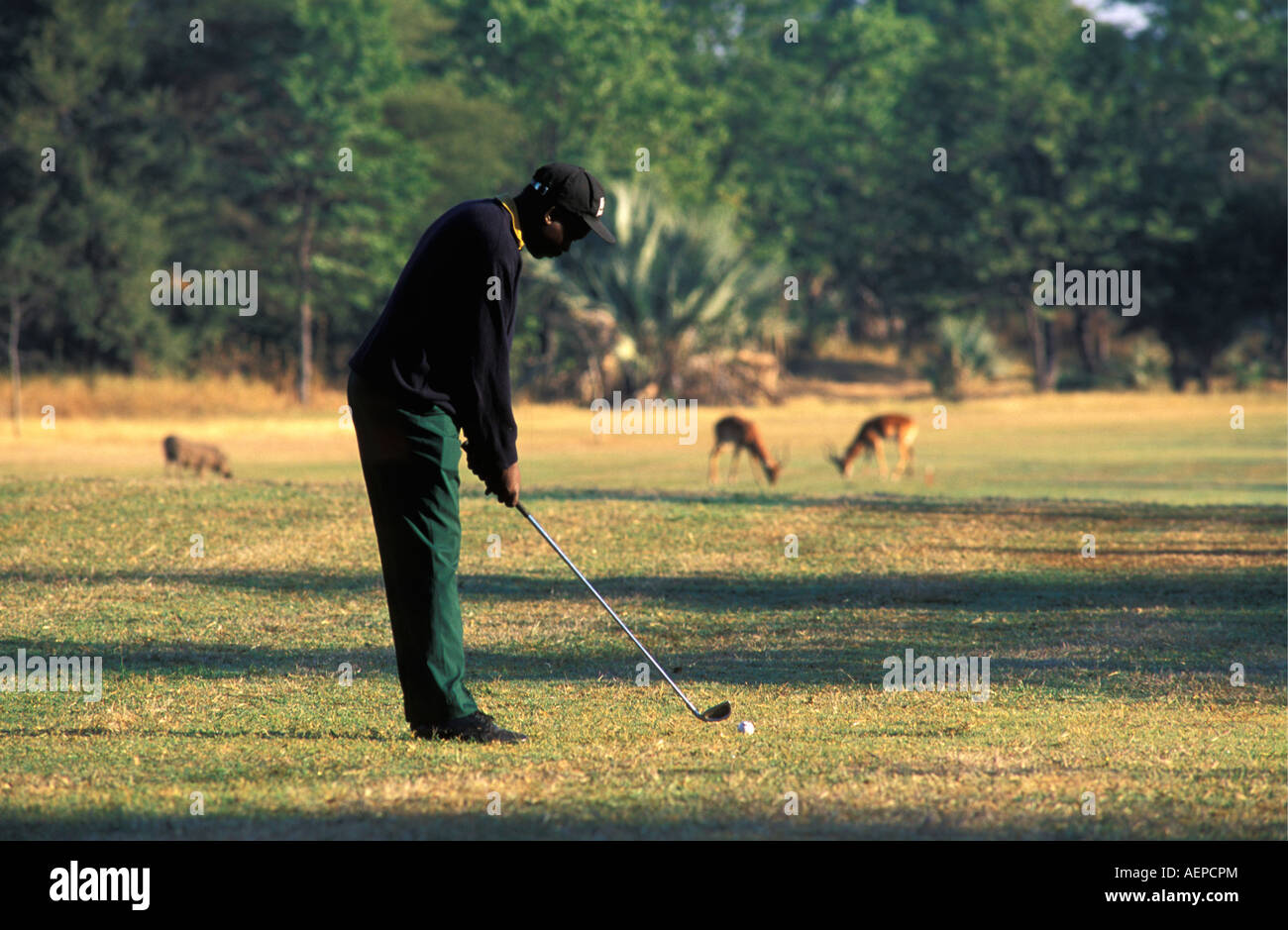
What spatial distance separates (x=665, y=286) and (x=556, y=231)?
4199 cm

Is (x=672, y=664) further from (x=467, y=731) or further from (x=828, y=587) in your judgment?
(x=828, y=587)

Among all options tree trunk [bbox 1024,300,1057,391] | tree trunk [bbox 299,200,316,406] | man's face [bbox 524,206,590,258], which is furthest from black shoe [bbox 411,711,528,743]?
tree trunk [bbox 1024,300,1057,391]

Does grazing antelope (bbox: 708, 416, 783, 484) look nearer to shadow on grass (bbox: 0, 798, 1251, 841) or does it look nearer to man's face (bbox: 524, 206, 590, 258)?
man's face (bbox: 524, 206, 590, 258)

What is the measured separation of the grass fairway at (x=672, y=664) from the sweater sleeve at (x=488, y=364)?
1.26 metres

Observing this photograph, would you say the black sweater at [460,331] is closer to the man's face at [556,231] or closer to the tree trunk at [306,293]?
the man's face at [556,231]

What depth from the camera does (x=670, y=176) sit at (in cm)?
6188

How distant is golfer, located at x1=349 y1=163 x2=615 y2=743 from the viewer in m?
6.47

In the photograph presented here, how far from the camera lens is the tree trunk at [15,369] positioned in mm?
37094

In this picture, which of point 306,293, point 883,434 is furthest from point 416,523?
point 306,293

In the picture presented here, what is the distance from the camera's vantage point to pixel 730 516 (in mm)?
16406

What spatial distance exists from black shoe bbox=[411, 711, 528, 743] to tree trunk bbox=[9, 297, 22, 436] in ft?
97.4
